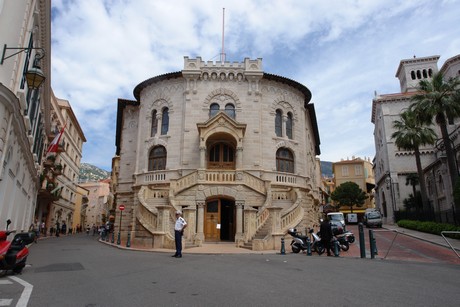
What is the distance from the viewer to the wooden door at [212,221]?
21438mm

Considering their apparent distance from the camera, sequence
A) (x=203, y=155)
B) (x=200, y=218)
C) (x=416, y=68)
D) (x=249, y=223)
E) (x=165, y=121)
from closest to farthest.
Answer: (x=249, y=223) < (x=200, y=218) < (x=203, y=155) < (x=165, y=121) < (x=416, y=68)

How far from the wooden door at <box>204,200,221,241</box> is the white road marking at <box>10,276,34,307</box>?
14312mm

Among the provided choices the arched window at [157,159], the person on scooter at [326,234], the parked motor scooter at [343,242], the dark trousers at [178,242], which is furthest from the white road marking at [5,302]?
the arched window at [157,159]

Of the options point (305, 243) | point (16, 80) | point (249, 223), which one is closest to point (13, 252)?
point (16, 80)

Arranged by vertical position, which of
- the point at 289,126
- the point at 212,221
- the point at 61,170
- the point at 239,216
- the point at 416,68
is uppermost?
the point at 416,68

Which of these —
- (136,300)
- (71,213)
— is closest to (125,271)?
(136,300)

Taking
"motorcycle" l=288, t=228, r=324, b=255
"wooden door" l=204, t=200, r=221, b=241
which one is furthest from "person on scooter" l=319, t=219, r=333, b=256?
"wooden door" l=204, t=200, r=221, b=241

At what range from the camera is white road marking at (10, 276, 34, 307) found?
535 cm

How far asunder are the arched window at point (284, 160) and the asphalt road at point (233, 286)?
1771 cm

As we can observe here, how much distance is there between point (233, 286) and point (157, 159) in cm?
2198

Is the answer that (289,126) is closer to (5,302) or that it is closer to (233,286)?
(233,286)

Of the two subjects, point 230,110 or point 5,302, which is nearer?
point 5,302

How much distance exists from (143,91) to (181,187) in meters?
12.8

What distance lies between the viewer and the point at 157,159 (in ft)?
91.0
